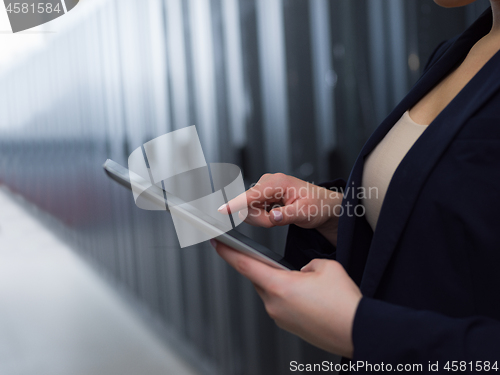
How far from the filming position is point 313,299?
1.25 ft

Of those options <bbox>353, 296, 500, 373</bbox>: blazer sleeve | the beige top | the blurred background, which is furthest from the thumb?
the blurred background

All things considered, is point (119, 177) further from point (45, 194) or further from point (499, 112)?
point (45, 194)

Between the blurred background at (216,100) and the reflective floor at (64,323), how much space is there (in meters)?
0.12

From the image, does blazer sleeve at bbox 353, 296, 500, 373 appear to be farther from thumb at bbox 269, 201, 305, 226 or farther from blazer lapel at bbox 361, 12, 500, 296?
thumb at bbox 269, 201, 305, 226

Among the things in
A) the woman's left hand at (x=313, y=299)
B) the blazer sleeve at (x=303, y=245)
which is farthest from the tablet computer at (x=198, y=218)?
the blazer sleeve at (x=303, y=245)

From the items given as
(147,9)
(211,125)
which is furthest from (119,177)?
(147,9)

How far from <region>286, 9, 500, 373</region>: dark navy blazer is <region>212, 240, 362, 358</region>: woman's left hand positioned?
2cm

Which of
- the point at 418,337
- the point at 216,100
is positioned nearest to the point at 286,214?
the point at 418,337

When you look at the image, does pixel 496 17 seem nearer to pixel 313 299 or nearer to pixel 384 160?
pixel 384 160

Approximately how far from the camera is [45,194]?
342cm

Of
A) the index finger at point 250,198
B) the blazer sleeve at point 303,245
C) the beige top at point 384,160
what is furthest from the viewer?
the blazer sleeve at point 303,245

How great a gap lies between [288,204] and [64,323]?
211cm

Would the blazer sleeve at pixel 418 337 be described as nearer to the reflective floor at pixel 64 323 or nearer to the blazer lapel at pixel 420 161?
the blazer lapel at pixel 420 161

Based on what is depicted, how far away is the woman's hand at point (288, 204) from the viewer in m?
0.64
